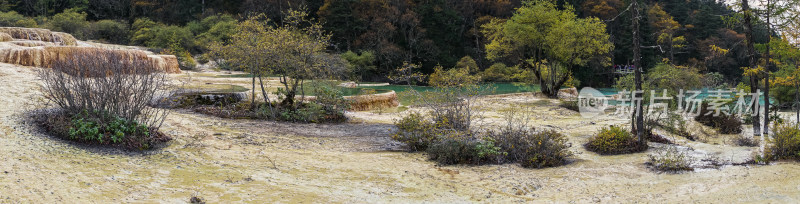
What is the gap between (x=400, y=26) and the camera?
159ft

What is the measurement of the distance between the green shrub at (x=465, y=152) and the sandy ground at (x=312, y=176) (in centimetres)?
31

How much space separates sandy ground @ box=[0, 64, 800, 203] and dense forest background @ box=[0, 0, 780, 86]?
110 feet

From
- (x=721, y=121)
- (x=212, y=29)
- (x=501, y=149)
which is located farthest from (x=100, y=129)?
(x=212, y=29)

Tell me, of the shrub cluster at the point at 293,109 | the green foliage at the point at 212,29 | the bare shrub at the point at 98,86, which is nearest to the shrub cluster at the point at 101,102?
the bare shrub at the point at 98,86

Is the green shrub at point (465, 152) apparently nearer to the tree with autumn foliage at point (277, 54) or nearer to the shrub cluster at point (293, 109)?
the shrub cluster at point (293, 109)

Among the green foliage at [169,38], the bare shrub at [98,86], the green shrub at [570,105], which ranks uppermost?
the green foliage at [169,38]

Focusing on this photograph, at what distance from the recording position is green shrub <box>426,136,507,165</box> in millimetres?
8891

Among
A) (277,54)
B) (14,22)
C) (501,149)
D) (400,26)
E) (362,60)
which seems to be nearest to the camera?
(501,149)

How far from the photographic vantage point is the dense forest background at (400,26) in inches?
1727

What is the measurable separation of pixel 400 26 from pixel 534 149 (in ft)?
134

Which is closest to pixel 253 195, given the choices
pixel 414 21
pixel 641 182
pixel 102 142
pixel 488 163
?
pixel 102 142

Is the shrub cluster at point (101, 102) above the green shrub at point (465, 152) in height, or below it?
above

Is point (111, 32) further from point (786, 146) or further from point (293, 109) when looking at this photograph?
point (786, 146)

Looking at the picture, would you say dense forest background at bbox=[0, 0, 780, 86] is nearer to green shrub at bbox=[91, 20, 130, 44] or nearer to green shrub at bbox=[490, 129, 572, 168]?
green shrub at bbox=[91, 20, 130, 44]
